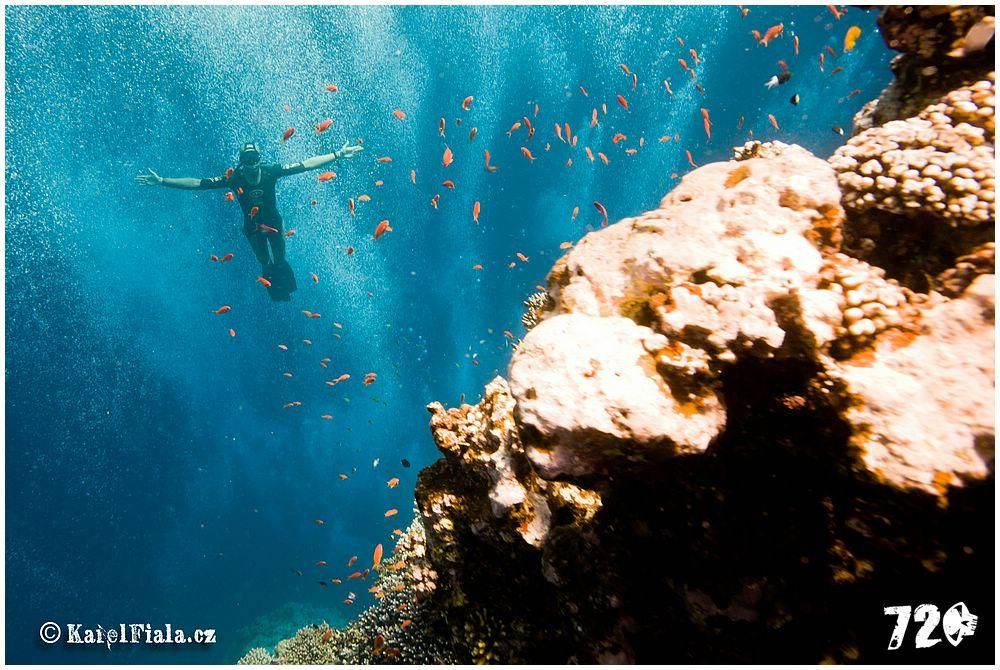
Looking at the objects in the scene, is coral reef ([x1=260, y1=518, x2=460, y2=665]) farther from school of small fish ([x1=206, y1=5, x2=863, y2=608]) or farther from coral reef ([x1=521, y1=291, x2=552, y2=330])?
school of small fish ([x1=206, y1=5, x2=863, y2=608])

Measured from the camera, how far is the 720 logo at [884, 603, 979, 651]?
75.9 inches

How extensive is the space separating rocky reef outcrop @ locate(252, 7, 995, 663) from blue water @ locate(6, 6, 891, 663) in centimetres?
986

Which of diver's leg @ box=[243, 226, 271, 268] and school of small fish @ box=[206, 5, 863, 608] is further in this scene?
school of small fish @ box=[206, 5, 863, 608]

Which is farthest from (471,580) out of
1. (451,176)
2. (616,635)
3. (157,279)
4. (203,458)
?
(203,458)

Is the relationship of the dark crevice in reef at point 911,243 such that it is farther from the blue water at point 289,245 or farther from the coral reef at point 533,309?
the blue water at point 289,245

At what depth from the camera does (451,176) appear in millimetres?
26859

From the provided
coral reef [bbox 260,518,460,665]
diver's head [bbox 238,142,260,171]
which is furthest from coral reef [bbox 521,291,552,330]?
diver's head [bbox 238,142,260,171]

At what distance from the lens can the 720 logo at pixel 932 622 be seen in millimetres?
1929

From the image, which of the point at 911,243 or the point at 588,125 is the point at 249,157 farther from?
the point at 588,125

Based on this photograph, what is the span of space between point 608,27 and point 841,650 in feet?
80.3

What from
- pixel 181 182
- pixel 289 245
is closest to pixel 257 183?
pixel 181 182

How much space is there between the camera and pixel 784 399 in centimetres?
222

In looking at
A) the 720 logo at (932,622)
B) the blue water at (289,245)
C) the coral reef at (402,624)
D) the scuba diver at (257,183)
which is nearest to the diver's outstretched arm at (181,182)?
the scuba diver at (257,183)

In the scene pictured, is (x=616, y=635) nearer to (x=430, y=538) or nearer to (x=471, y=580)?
(x=471, y=580)
